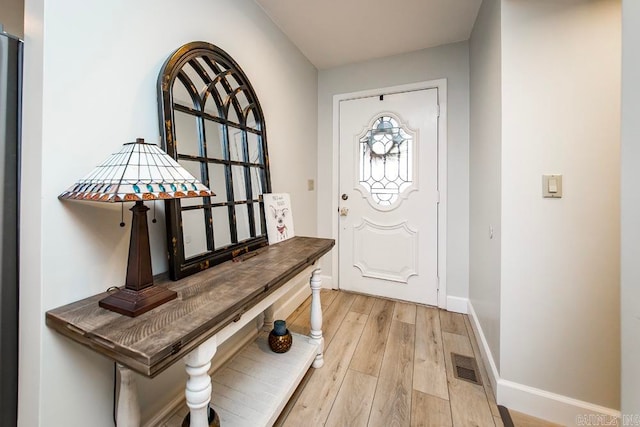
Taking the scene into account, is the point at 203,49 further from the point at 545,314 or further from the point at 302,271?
the point at 545,314

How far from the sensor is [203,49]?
1.30 metres

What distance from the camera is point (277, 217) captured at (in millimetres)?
1799

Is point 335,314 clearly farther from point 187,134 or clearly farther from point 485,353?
point 187,134

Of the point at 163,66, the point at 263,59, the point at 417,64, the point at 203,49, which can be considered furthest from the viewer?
the point at 417,64

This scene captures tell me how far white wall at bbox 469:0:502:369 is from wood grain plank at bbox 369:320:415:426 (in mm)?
508

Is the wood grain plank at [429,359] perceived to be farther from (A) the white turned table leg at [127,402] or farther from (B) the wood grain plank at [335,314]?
(A) the white turned table leg at [127,402]

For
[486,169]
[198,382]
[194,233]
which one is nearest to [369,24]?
[486,169]

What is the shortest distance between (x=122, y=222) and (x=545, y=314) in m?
1.98

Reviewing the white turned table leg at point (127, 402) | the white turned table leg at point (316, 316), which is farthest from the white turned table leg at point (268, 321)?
the white turned table leg at point (127, 402)

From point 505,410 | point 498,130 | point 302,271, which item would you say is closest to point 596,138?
point 498,130

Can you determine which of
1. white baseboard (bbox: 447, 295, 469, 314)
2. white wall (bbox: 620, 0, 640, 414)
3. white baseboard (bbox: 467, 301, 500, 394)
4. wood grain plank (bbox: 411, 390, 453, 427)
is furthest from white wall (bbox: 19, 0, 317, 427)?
white baseboard (bbox: 447, 295, 469, 314)

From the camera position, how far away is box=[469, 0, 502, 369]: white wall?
4.77 feet

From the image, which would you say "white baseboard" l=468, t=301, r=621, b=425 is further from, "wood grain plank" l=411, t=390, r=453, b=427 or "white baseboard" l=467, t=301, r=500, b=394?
"wood grain plank" l=411, t=390, r=453, b=427

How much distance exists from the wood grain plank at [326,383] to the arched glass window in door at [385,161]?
4.26 ft
